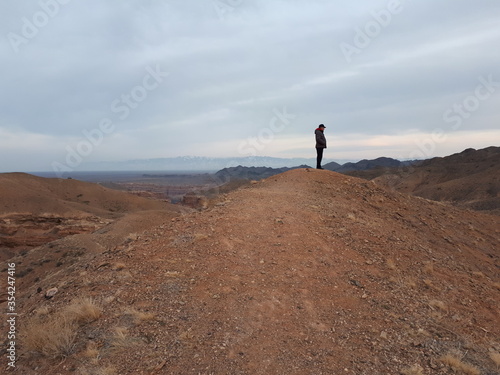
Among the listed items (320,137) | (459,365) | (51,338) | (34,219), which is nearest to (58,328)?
(51,338)

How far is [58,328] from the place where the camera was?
14.1 feet

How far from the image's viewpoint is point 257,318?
4.54m

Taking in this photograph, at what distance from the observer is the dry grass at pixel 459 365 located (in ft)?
12.8

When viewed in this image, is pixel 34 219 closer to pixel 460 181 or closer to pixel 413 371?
pixel 413 371

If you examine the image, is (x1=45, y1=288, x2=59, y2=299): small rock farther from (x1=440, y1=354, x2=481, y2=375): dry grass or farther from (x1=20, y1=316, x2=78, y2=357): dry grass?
(x1=440, y1=354, x2=481, y2=375): dry grass

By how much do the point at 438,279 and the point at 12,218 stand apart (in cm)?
3017

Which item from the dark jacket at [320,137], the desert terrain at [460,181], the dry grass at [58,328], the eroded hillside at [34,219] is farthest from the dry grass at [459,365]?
the eroded hillside at [34,219]

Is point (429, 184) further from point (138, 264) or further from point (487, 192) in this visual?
point (138, 264)

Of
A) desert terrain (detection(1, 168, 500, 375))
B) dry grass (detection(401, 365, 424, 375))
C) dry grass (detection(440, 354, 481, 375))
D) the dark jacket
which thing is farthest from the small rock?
the dark jacket

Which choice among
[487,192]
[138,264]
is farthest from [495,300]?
[487,192]

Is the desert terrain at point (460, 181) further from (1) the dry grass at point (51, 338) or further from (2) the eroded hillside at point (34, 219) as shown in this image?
(2) the eroded hillside at point (34, 219)

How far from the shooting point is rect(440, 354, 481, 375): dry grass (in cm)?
389

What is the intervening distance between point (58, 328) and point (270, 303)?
305cm

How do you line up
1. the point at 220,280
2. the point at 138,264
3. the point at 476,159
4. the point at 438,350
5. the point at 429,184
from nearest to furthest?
1. the point at 438,350
2. the point at 220,280
3. the point at 138,264
4. the point at 429,184
5. the point at 476,159
